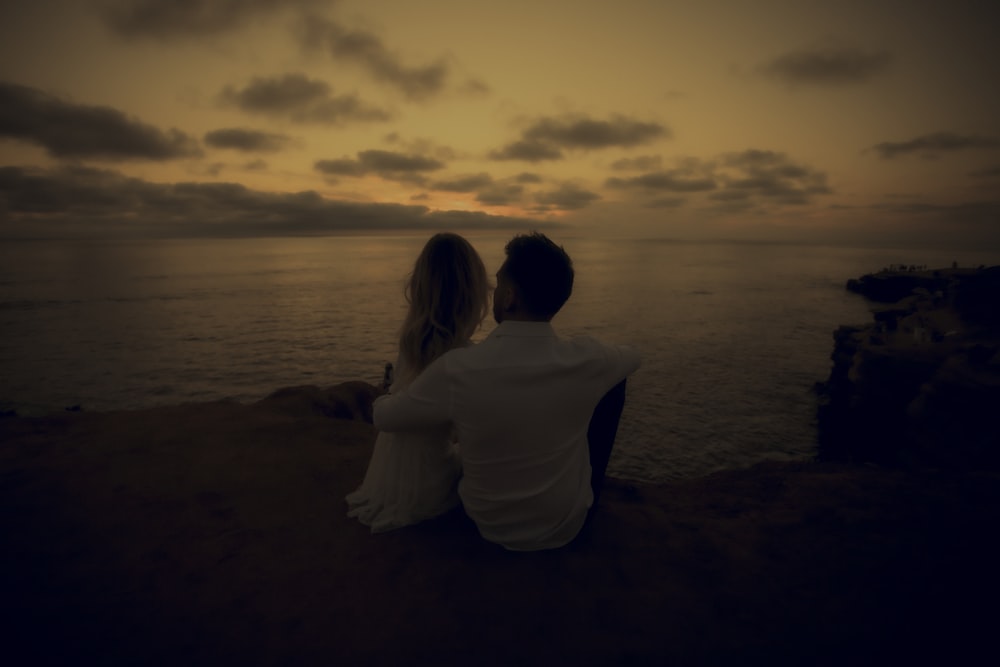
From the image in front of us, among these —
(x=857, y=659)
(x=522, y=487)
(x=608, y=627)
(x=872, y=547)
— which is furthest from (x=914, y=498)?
(x=522, y=487)

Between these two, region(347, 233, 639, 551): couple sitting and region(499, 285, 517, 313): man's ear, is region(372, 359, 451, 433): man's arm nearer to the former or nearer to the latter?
region(347, 233, 639, 551): couple sitting

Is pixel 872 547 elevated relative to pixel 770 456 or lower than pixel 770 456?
elevated

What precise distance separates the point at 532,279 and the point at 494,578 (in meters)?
2.36

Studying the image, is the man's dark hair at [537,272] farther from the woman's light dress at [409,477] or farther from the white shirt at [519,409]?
the woman's light dress at [409,477]

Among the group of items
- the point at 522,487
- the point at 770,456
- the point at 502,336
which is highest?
the point at 502,336

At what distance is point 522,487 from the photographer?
3385 millimetres

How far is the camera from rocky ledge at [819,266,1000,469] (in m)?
9.41

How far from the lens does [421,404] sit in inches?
121

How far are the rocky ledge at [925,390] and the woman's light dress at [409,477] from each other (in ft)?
35.0

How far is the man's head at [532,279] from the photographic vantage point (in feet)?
9.41

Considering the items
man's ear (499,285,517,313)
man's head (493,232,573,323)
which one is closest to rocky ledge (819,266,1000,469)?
man's head (493,232,573,323)

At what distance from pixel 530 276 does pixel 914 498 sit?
479cm

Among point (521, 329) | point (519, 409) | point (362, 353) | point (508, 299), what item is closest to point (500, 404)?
point (519, 409)

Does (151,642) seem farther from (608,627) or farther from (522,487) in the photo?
(608,627)
